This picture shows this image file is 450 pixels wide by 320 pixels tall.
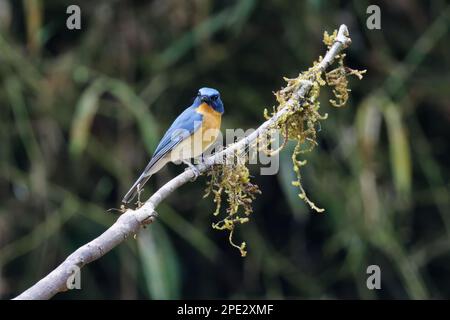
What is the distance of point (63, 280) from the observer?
1917 mm

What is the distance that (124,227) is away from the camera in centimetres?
210

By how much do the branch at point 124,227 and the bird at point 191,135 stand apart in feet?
2.77

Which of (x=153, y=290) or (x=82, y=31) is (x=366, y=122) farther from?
(x=82, y=31)

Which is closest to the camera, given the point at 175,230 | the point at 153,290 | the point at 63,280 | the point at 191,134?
the point at 63,280

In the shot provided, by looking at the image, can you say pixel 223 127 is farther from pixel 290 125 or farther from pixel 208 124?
pixel 290 125

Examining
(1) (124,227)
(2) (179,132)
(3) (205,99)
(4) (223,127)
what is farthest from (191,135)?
(1) (124,227)

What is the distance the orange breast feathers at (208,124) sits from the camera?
385 cm

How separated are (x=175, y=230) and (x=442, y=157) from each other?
1.90 m

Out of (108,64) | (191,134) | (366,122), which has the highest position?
(108,64)

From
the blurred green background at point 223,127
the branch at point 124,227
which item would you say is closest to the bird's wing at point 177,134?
the branch at point 124,227

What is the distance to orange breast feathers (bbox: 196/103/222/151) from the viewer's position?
3.85 m

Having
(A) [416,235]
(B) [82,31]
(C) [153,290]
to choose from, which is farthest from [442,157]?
(B) [82,31]

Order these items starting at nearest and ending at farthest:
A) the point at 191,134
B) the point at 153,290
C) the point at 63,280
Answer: the point at 63,280
the point at 191,134
the point at 153,290

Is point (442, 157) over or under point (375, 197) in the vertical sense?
over
